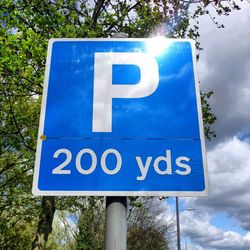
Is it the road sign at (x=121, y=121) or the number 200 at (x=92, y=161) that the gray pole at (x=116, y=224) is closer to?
the road sign at (x=121, y=121)

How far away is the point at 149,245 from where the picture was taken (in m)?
24.5

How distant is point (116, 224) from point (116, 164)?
0.31 m

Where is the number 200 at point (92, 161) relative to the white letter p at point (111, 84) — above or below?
below

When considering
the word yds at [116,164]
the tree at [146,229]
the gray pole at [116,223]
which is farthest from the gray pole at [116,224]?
the tree at [146,229]

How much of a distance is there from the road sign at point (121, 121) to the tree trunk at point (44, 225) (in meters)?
7.90

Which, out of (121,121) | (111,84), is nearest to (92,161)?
(121,121)

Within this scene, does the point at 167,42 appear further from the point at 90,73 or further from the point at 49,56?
the point at 49,56

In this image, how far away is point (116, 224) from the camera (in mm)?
1812

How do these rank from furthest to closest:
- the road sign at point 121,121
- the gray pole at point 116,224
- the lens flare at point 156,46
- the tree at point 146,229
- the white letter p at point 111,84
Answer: the tree at point 146,229 < the lens flare at point 156,46 < the white letter p at point 111,84 < the road sign at point 121,121 < the gray pole at point 116,224

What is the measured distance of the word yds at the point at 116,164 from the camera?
6.37ft

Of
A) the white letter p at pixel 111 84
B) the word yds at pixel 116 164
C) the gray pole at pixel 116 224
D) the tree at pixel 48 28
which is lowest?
the gray pole at pixel 116 224

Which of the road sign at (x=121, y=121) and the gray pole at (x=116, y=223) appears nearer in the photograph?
the gray pole at (x=116, y=223)

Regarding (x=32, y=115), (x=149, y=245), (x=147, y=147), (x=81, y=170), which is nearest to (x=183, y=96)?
(x=147, y=147)

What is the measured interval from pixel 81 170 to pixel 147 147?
0.36 metres
